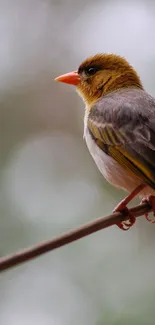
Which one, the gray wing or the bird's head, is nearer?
the gray wing

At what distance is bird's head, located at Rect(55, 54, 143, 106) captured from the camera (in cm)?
325

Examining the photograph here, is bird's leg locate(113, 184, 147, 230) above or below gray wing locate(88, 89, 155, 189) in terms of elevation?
below

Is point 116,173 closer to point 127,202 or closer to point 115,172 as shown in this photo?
point 115,172

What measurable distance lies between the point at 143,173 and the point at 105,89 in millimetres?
926

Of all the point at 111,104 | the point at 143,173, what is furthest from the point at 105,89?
the point at 143,173

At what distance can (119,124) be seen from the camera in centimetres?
274

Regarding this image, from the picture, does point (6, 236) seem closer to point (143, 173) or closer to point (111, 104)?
point (111, 104)

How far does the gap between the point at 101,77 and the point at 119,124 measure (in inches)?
24.2

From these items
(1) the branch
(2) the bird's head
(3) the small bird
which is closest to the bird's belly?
(3) the small bird

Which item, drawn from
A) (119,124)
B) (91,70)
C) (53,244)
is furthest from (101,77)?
(53,244)

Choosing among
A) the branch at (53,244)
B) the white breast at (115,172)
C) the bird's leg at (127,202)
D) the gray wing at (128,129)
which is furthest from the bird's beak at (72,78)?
the branch at (53,244)

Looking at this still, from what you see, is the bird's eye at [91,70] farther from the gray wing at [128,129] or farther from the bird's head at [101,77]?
the gray wing at [128,129]

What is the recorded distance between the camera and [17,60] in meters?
5.01

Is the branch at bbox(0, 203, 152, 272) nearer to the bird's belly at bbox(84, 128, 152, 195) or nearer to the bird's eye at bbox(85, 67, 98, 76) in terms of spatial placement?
the bird's belly at bbox(84, 128, 152, 195)
